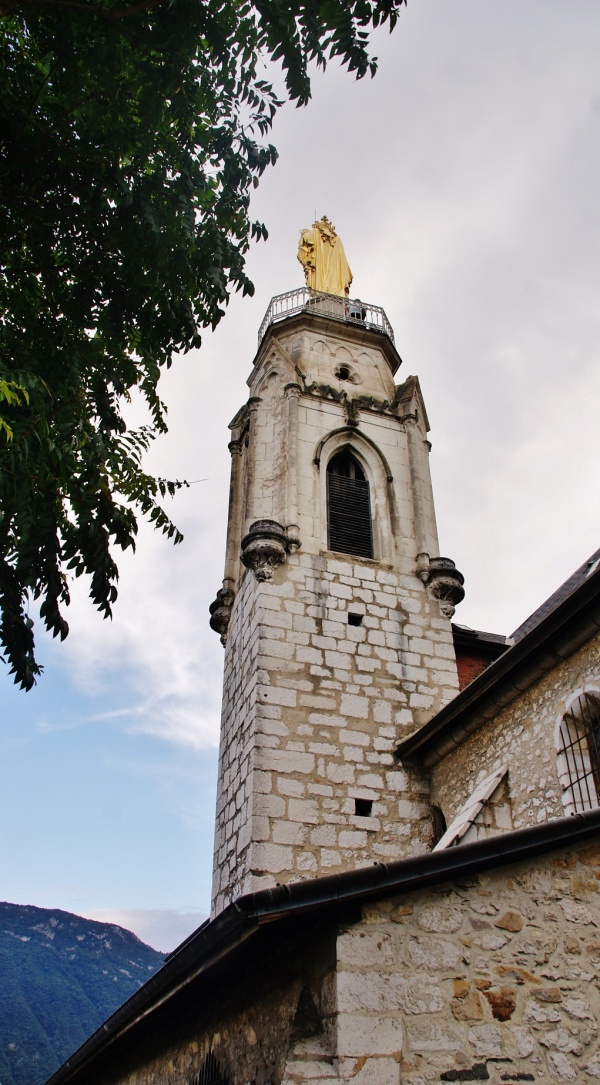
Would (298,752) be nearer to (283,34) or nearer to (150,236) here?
(150,236)

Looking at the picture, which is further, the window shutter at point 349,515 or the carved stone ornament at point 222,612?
the carved stone ornament at point 222,612

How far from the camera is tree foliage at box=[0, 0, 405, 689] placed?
18.1ft

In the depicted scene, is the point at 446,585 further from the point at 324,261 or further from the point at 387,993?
the point at 324,261

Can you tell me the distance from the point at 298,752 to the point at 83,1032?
24.0m

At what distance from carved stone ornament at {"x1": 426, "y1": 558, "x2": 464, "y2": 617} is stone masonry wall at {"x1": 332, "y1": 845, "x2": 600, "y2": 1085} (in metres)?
7.81

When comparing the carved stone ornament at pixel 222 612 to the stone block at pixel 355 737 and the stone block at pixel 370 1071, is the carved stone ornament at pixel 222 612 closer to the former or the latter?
the stone block at pixel 355 737

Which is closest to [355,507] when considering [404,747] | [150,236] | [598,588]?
[404,747]

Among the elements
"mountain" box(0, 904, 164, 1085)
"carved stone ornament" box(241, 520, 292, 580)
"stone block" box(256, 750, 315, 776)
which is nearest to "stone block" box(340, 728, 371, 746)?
"stone block" box(256, 750, 315, 776)

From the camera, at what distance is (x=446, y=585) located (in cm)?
1294

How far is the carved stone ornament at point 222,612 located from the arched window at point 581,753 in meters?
6.73

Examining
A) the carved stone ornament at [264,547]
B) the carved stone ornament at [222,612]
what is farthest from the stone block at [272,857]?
the carved stone ornament at [222,612]

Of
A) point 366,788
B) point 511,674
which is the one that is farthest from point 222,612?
point 511,674

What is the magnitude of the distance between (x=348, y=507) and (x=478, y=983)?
964 centimetres

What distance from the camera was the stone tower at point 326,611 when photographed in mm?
10102
